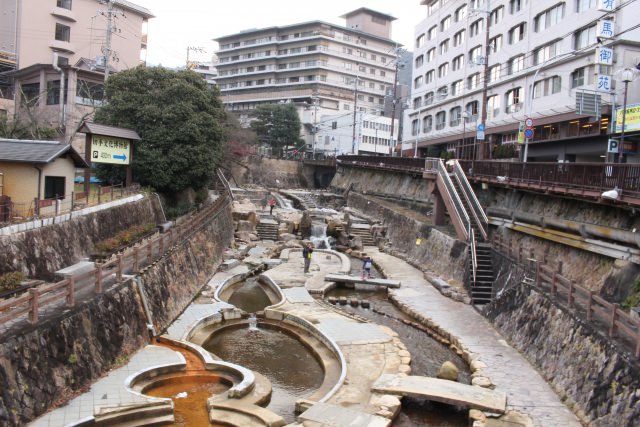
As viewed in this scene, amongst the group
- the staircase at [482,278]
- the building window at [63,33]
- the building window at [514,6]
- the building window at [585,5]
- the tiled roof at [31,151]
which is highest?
the building window at [514,6]

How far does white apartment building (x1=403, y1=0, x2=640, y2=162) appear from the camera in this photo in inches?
1188

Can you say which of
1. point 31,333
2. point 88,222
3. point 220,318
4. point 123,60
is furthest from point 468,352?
point 123,60

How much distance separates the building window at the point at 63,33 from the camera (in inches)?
2088

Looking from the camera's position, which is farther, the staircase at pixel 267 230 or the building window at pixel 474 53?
the building window at pixel 474 53

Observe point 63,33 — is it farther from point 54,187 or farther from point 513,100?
point 513,100

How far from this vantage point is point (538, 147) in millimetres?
39469

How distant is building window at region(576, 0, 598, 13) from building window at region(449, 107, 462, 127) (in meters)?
17.7

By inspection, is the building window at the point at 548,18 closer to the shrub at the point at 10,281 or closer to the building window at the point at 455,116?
the building window at the point at 455,116

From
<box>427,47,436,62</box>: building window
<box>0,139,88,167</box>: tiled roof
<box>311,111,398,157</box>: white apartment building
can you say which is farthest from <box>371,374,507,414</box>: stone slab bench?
<box>311,111,398,157</box>: white apartment building

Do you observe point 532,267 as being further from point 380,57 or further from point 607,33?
point 380,57

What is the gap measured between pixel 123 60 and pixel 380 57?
59.9 meters

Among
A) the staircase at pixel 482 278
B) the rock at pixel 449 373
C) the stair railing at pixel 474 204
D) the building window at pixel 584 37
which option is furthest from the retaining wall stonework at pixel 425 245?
the building window at pixel 584 37

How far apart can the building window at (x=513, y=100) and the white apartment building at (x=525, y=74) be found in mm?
80

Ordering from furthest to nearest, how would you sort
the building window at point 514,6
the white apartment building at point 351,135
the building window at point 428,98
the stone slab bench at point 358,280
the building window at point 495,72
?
the white apartment building at point 351,135
the building window at point 428,98
the building window at point 495,72
the building window at point 514,6
the stone slab bench at point 358,280
